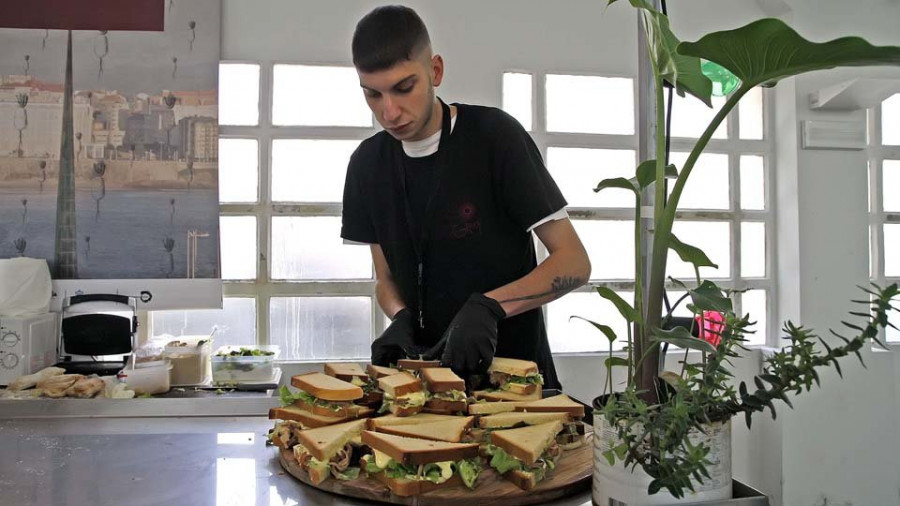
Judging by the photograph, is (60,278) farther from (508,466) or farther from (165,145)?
(508,466)

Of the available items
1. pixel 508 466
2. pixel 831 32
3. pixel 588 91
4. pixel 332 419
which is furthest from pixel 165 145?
pixel 831 32

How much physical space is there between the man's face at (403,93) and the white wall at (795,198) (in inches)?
69.5

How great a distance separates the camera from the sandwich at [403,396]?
45.2 inches

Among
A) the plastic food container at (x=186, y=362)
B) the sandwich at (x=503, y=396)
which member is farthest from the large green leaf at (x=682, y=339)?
the plastic food container at (x=186, y=362)

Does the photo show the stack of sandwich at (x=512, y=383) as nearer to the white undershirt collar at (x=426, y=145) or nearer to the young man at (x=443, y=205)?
the young man at (x=443, y=205)

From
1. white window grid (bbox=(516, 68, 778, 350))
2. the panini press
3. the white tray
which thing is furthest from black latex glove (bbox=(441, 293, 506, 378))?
white window grid (bbox=(516, 68, 778, 350))

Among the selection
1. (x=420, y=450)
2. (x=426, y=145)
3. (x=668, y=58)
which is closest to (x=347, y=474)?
A: (x=420, y=450)

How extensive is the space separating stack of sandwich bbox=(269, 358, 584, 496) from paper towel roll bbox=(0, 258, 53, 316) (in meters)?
2.24

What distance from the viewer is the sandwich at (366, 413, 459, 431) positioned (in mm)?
1082

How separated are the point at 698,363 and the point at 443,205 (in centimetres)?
118

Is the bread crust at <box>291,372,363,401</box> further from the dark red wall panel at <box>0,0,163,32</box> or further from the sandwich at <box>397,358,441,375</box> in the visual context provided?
the dark red wall panel at <box>0,0,163,32</box>

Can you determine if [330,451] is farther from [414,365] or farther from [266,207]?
[266,207]

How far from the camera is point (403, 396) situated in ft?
3.80

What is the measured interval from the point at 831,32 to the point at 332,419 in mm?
3887
